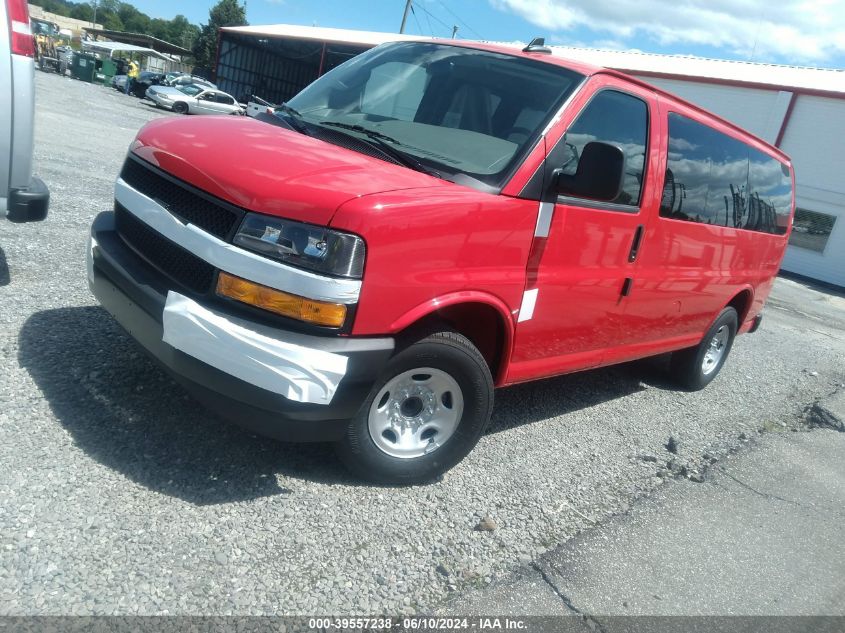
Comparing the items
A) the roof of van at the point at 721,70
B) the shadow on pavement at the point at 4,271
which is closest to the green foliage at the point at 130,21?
the roof of van at the point at 721,70

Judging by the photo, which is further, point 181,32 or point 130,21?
point 130,21

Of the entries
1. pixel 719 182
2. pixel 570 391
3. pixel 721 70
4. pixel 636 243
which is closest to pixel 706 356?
pixel 570 391

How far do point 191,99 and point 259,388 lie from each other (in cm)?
3151

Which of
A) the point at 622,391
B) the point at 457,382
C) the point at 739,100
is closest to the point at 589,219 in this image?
the point at 457,382

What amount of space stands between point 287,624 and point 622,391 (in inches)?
161

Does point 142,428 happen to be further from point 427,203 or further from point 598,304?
point 598,304

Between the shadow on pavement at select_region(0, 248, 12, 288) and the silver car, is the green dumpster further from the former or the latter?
the silver car

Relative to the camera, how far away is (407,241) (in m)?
2.89

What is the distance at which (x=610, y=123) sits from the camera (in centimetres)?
396

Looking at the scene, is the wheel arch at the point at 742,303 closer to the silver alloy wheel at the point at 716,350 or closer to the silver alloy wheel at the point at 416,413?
the silver alloy wheel at the point at 716,350

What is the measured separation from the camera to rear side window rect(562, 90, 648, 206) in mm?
3704

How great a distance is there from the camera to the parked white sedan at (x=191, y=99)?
3073 centimetres

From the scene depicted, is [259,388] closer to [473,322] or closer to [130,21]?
[473,322]

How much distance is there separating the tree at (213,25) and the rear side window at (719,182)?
67240 mm
